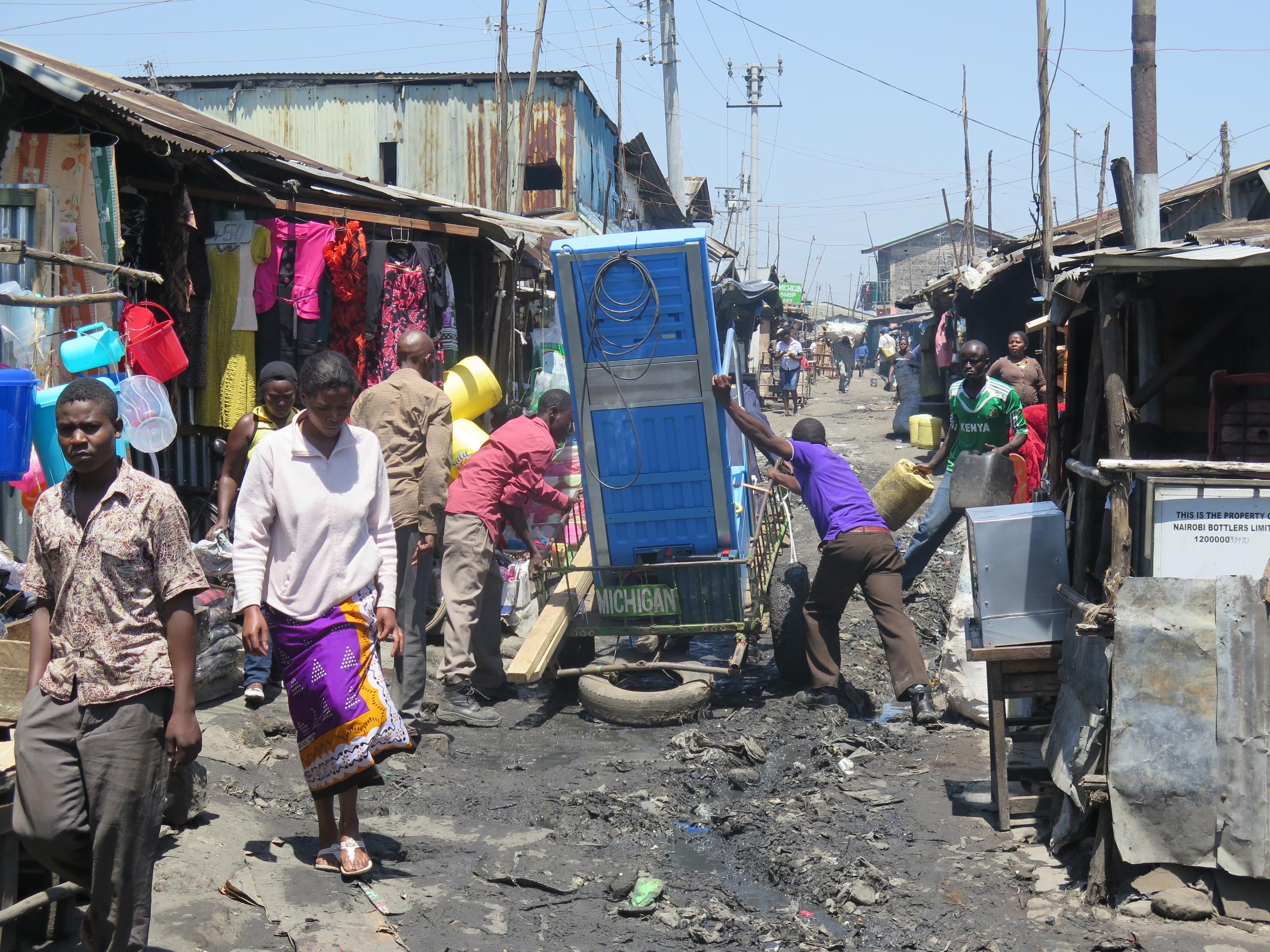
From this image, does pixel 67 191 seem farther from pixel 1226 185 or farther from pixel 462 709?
pixel 1226 185

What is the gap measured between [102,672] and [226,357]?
5.25m

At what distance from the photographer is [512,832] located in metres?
5.48

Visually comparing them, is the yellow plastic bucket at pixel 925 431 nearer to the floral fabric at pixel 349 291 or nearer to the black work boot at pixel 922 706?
the black work boot at pixel 922 706

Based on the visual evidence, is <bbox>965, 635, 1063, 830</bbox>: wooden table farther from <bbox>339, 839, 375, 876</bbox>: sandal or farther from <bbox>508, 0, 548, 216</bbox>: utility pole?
<bbox>508, 0, 548, 216</bbox>: utility pole

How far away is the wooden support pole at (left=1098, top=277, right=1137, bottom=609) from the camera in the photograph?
460 cm

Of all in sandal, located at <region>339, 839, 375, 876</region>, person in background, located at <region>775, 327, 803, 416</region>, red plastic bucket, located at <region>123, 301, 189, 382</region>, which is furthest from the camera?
person in background, located at <region>775, 327, 803, 416</region>

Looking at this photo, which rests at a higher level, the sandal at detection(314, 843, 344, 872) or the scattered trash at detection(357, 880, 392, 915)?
the sandal at detection(314, 843, 344, 872)

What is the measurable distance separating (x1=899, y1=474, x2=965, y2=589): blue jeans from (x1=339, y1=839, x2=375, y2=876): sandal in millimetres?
5605

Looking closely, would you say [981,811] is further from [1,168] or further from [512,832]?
[1,168]

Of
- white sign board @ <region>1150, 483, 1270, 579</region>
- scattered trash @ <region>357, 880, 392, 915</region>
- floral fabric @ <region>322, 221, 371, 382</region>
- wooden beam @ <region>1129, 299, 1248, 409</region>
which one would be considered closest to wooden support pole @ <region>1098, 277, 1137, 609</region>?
white sign board @ <region>1150, 483, 1270, 579</region>

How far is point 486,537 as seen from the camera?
7363 mm

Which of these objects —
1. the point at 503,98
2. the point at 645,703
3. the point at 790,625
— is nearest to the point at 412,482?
the point at 645,703

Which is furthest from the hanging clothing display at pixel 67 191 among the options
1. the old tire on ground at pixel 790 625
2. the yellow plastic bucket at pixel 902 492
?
the yellow plastic bucket at pixel 902 492

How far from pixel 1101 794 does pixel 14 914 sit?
3793 mm
